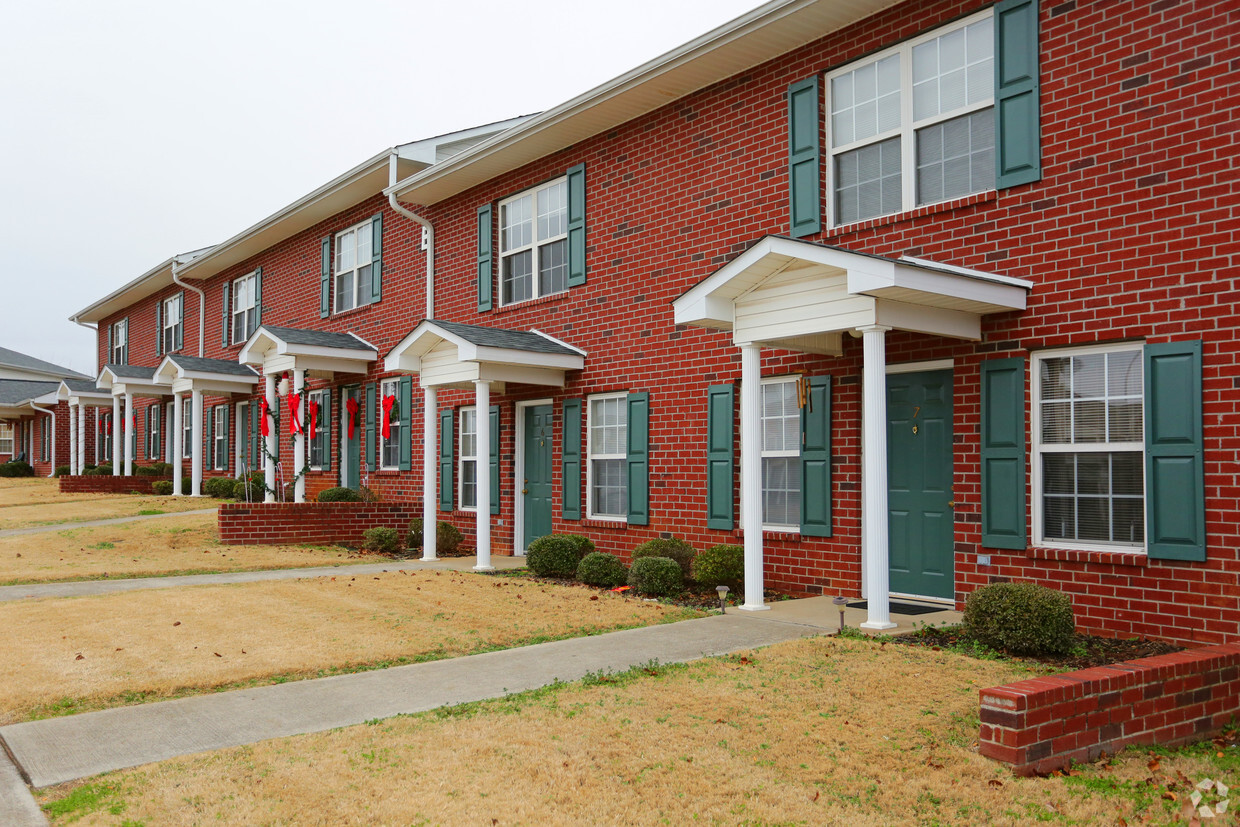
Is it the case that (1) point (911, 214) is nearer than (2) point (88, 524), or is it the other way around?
(1) point (911, 214)

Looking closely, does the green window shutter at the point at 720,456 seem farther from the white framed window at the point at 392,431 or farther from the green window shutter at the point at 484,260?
the white framed window at the point at 392,431

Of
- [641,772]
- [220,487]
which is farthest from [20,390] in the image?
[641,772]

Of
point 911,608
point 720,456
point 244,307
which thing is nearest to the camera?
point 911,608

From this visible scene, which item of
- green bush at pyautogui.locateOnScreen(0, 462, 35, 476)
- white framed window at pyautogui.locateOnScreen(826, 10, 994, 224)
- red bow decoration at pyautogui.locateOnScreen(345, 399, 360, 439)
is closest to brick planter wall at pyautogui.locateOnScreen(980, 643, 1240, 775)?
white framed window at pyautogui.locateOnScreen(826, 10, 994, 224)

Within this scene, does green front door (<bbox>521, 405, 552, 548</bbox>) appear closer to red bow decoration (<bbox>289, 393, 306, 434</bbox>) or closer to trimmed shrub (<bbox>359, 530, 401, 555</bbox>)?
trimmed shrub (<bbox>359, 530, 401, 555</bbox>)

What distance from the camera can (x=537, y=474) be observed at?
576 inches

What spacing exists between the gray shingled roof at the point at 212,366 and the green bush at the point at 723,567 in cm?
1635

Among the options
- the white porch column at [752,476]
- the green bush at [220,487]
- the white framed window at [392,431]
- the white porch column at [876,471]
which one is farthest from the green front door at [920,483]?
the green bush at [220,487]

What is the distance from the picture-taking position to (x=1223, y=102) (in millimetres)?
7266

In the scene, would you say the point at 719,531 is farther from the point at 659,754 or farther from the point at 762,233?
the point at 659,754

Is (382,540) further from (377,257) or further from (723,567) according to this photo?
(723,567)

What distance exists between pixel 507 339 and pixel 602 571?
373 centimetres

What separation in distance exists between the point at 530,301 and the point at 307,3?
43.5 ft

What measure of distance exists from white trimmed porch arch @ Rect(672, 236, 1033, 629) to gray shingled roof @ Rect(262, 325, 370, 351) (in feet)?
35.0
